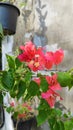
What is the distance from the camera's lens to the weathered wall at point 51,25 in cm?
261

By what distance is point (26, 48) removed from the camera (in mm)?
918

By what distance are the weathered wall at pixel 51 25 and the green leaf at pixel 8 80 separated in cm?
168

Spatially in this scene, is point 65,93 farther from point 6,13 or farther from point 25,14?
point 25,14

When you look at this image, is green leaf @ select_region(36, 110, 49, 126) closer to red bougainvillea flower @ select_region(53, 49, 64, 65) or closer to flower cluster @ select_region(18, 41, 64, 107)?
flower cluster @ select_region(18, 41, 64, 107)

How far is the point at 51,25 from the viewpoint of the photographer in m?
2.81

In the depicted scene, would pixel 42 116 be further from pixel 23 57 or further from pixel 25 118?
pixel 25 118

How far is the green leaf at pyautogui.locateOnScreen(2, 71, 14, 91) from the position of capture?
88 centimetres

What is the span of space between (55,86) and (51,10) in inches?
79.8

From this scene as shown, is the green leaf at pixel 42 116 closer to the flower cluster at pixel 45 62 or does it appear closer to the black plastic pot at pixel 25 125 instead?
the flower cluster at pixel 45 62

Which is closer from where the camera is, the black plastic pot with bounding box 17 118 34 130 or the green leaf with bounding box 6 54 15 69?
the green leaf with bounding box 6 54 15 69

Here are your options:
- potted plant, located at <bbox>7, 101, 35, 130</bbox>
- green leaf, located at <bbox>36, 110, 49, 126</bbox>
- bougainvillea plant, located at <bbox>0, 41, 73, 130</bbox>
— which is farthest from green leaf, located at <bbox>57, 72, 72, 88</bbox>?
potted plant, located at <bbox>7, 101, 35, 130</bbox>

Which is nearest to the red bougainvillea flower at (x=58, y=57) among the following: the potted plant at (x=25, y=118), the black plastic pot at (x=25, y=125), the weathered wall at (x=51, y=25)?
the weathered wall at (x=51, y=25)

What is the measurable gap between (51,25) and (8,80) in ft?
6.51

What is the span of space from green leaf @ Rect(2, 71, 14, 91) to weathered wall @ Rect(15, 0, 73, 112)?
66.1 inches
